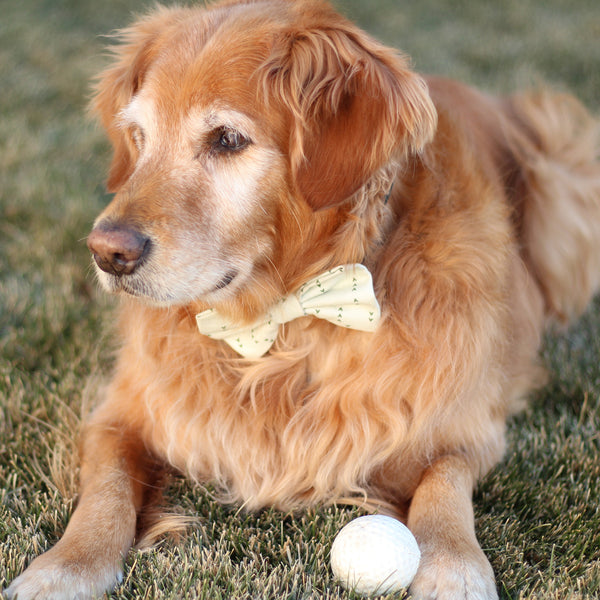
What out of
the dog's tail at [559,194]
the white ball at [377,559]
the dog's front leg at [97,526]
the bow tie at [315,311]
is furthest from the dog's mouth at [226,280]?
the dog's tail at [559,194]

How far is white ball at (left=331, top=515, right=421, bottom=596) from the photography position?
6.31 feet

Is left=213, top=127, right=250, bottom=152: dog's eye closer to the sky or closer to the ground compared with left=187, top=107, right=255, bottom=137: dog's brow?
closer to the ground

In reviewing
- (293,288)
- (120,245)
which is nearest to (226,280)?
(293,288)

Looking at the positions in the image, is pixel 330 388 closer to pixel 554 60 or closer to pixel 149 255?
pixel 149 255

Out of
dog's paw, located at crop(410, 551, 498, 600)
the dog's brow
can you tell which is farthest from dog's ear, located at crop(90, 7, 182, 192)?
dog's paw, located at crop(410, 551, 498, 600)

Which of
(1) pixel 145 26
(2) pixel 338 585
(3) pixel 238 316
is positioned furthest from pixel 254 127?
(2) pixel 338 585

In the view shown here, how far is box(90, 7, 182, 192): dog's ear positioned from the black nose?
2.01 ft

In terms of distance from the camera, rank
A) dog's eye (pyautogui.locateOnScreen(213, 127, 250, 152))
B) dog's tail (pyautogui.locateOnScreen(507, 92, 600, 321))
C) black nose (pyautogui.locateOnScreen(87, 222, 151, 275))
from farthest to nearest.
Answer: dog's tail (pyautogui.locateOnScreen(507, 92, 600, 321)) → dog's eye (pyautogui.locateOnScreen(213, 127, 250, 152)) → black nose (pyautogui.locateOnScreen(87, 222, 151, 275))

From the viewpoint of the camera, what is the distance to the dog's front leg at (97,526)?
6.23ft

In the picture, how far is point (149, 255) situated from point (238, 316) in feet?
1.40

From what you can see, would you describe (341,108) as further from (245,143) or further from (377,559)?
(377,559)

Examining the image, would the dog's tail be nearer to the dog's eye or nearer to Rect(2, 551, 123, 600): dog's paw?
the dog's eye

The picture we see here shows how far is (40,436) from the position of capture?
2670 mm

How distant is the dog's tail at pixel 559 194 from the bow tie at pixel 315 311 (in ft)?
4.57
